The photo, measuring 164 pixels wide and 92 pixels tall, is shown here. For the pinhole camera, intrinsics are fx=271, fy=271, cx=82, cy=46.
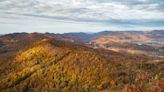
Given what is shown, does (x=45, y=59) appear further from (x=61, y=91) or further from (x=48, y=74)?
(x=61, y=91)

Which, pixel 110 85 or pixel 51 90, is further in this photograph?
pixel 51 90

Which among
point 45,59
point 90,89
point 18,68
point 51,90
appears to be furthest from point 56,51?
point 90,89

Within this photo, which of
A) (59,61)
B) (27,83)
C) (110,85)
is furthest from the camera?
(59,61)

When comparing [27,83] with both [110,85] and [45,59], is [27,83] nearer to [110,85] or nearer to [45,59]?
[45,59]

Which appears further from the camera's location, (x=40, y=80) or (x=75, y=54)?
(x=75, y=54)

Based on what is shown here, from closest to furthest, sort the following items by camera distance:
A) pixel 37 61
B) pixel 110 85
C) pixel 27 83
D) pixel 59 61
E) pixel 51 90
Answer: pixel 110 85
pixel 51 90
pixel 27 83
pixel 59 61
pixel 37 61

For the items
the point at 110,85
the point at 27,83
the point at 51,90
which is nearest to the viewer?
the point at 110,85

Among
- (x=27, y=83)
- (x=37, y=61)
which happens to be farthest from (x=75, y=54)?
(x=27, y=83)

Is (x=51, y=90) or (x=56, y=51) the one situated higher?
(x=56, y=51)

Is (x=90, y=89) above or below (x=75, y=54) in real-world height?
below
